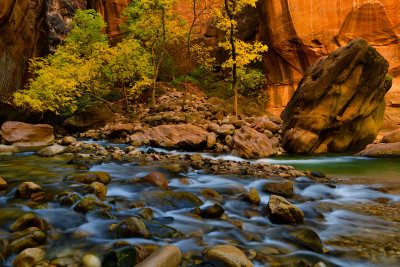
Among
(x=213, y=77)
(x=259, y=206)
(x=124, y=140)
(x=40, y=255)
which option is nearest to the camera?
(x=40, y=255)

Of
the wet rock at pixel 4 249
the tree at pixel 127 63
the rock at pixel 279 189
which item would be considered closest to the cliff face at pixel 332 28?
the tree at pixel 127 63

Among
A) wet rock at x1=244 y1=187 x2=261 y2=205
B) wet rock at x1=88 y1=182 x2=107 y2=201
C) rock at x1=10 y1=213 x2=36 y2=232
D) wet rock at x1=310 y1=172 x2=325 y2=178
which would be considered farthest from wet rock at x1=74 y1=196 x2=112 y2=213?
wet rock at x1=310 y1=172 x2=325 y2=178

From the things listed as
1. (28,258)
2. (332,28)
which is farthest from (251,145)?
(332,28)

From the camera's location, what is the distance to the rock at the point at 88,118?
670 inches

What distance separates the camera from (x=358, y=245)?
340 centimetres

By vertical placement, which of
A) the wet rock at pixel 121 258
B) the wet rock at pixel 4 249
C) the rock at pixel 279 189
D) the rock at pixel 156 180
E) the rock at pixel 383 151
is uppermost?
the wet rock at pixel 4 249

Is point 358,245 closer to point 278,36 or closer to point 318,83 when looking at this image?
point 318,83

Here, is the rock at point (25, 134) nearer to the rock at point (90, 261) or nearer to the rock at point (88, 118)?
the rock at point (88, 118)

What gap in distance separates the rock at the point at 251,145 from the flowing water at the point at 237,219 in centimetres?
347

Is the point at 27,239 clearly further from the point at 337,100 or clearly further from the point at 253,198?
the point at 337,100

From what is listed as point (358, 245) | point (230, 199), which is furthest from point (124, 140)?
point (358, 245)

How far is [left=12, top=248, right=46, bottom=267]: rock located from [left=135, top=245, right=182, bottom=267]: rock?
1145mm

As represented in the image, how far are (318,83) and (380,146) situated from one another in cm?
373

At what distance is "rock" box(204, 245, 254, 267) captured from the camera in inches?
103
